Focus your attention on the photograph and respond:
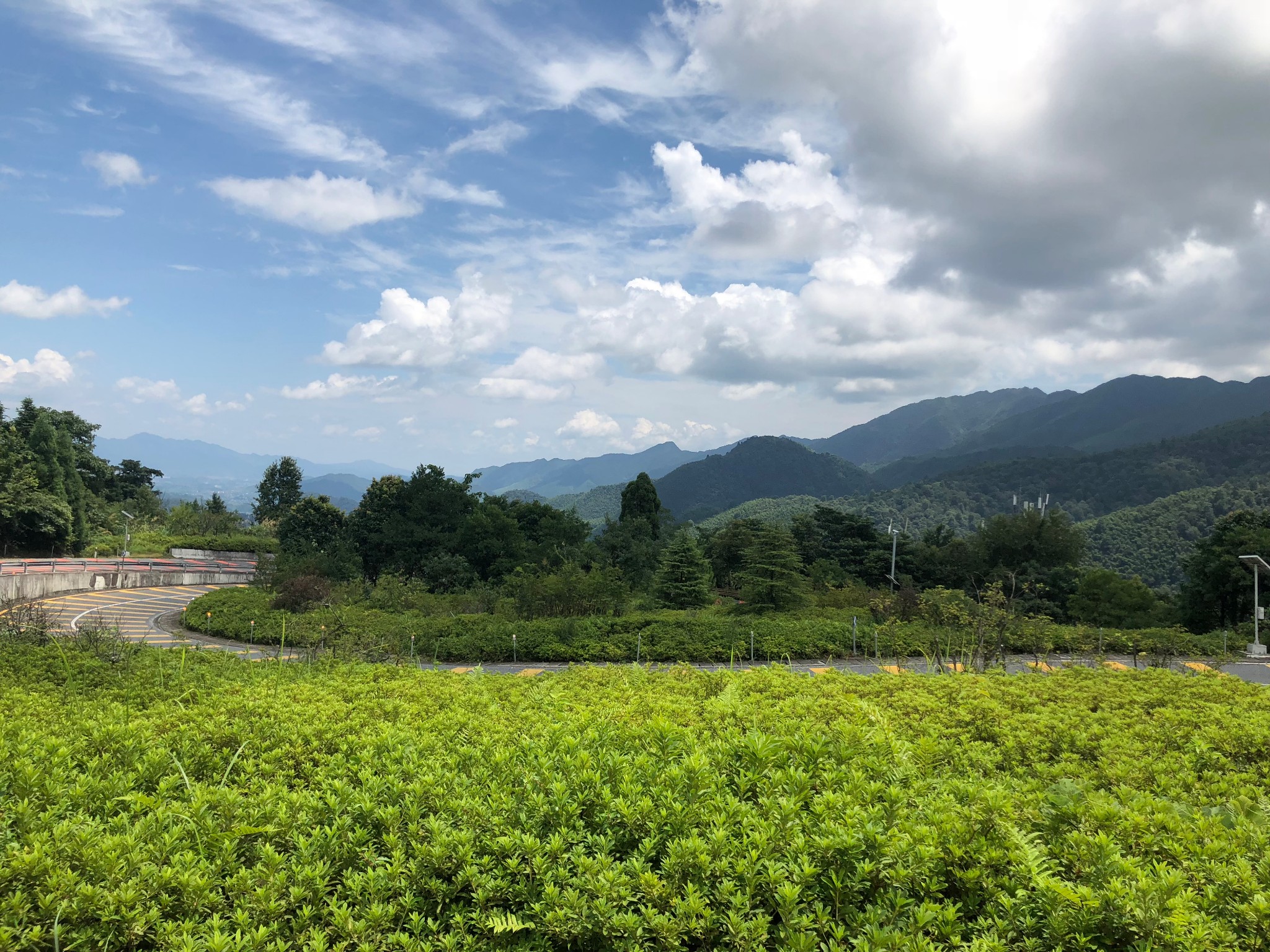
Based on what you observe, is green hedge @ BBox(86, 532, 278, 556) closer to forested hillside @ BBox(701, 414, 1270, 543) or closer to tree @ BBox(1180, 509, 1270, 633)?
tree @ BBox(1180, 509, 1270, 633)

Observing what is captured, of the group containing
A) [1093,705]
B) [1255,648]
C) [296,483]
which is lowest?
[1255,648]

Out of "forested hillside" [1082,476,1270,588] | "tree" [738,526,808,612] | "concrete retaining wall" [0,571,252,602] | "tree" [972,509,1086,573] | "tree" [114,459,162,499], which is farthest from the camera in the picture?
"forested hillside" [1082,476,1270,588]

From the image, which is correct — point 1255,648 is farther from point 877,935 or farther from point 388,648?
point 877,935

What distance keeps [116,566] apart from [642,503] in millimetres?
25950

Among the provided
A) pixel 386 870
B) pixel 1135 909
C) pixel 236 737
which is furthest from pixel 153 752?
pixel 1135 909

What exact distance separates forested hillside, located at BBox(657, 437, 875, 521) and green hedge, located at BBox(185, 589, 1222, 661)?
14863 centimetres

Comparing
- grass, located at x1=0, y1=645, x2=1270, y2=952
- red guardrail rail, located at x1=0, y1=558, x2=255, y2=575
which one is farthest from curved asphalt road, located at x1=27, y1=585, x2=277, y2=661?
grass, located at x1=0, y1=645, x2=1270, y2=952

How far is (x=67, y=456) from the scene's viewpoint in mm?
39344

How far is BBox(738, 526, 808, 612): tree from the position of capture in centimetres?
2147

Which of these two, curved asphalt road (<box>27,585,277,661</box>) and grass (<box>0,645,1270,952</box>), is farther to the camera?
curved asphalt road (<box>27,585,277,661</box>)

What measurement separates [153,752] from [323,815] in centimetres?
106

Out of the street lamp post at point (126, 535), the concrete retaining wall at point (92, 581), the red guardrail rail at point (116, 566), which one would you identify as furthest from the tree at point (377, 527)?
the street lamp post at point (126, 535)

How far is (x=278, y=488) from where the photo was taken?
204 ft

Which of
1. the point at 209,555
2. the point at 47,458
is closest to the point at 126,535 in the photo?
the point at 47,458
